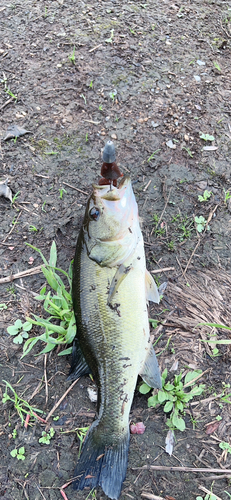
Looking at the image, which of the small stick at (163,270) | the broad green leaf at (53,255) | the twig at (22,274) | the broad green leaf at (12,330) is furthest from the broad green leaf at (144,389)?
the twig at (22,274)

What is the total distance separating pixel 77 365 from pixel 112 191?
147cm

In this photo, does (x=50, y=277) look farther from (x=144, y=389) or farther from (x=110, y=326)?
(x=144, y=389)

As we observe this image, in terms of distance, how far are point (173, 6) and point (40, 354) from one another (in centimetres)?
527

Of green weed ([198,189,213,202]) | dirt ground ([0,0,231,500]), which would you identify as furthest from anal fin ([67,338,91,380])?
green weed ([198,189,213,202])

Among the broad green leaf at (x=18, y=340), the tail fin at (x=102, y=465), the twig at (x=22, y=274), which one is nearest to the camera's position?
the tail fin at (x=102, y=465)

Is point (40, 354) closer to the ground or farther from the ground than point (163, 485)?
farther from the ground

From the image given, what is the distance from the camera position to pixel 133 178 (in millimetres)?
3475

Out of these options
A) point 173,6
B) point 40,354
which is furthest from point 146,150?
point 173,6

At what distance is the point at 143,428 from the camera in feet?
8.17

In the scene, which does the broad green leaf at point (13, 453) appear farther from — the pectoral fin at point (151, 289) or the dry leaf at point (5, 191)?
the dry leaf at point (5, 191)

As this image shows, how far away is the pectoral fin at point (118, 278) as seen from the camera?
2434 mm

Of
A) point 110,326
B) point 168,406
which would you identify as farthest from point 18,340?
point 168,406

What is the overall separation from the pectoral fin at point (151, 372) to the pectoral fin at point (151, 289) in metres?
0.45

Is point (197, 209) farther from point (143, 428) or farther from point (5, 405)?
point (5, 405)
